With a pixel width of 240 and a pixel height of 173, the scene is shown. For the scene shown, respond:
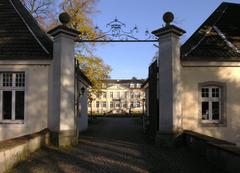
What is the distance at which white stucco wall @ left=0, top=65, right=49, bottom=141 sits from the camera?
50.1 feet

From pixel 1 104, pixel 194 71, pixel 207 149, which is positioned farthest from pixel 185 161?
pixel 1 104

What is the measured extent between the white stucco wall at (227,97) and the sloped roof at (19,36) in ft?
→ 20.3

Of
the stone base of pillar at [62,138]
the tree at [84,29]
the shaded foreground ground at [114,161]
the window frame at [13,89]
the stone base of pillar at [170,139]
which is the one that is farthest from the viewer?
the tree at [84,29]

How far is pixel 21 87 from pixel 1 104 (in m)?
1.16

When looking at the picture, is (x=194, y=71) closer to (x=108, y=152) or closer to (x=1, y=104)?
(x=108, y=152)

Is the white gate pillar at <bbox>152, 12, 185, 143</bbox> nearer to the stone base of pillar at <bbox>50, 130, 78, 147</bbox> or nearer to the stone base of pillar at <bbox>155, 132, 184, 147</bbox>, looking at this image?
the stone base of pillar at <bbox>155, 132, 184, 147</bbox>

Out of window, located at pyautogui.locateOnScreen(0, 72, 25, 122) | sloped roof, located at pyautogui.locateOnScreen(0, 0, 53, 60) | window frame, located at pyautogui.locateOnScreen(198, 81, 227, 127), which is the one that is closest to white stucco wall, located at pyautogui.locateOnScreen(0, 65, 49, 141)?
window, located at pyautogui.locateOnScreen(0, 72, 25, 122)

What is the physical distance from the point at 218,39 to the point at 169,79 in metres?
4.14

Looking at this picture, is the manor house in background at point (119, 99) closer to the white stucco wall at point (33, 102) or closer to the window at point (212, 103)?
the window at point (212, 103)

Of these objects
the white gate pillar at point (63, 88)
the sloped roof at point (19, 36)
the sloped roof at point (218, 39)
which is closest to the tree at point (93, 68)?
the sloped roof at point (19, 36)

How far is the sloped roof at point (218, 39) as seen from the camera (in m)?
15.7

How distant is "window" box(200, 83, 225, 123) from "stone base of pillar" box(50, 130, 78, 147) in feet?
19.2

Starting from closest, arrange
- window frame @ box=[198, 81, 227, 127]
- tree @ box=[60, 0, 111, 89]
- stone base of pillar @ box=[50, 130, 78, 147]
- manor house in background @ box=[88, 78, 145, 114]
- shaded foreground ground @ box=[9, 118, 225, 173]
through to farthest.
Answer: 1. shaded foreground ground @ box=[9, 118, 225, 173]
2. stone base of pillar @ box=[50, 130, 78, 147]
3. window frame @ box=[198, 81, 227, 127]
4. tree @ box=[60, 0, 111, 89]
5. manor house in background @ box=[88, 78, 145, 114]

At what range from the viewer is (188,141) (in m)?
13.6
